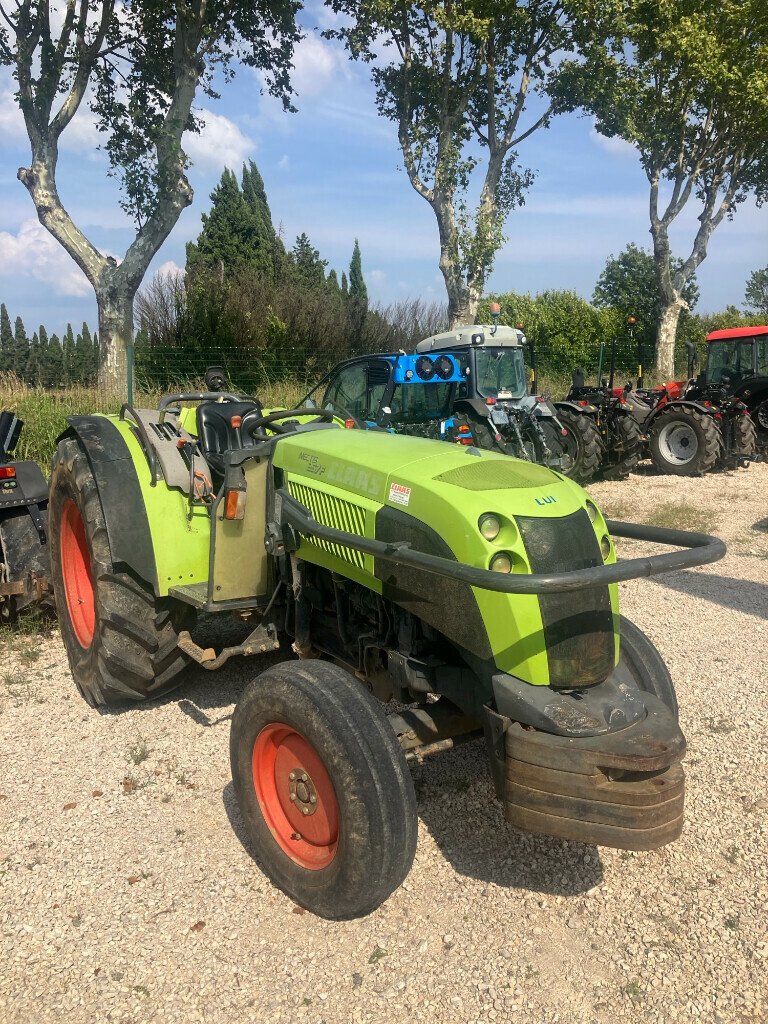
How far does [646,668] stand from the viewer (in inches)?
104

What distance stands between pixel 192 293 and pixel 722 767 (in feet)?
42.2

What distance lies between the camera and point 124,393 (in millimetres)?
10094

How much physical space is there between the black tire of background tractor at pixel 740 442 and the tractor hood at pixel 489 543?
998cm

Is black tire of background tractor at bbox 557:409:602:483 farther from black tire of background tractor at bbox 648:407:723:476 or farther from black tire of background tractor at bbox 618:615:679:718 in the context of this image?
black tire of background tractor at bbox 618:615:679:718

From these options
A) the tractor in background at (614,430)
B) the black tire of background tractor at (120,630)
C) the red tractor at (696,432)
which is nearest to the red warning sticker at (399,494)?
the black tire of background tractor at (120,630)

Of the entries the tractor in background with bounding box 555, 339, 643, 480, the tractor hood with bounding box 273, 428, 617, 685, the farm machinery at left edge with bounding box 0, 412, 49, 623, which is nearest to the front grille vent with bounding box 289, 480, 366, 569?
the tractor hood with bounding box 273, 428, 617, 685

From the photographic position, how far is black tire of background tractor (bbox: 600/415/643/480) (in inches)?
423

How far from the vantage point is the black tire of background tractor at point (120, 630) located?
3.35 meters

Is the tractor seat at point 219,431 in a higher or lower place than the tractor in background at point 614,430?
higher

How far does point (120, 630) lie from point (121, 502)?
0.54 meters

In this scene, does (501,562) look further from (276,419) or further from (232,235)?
(232,235)

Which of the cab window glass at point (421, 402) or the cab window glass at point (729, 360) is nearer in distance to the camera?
the cab window glass at point (421, 402)

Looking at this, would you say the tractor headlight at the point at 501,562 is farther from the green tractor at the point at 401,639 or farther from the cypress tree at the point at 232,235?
the cypress tree at the point at 232,235

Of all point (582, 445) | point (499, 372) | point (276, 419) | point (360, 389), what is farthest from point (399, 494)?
point (582, 445)
